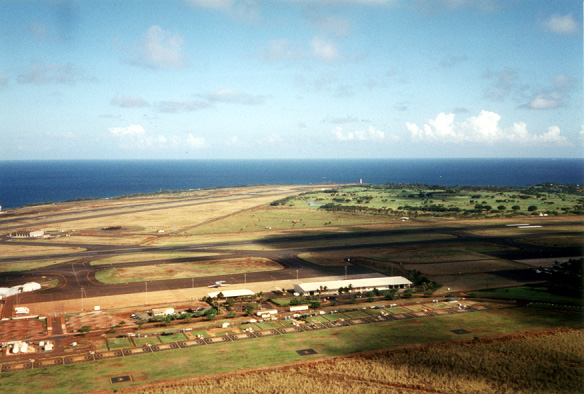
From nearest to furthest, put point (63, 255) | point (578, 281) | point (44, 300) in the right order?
point (44, 300) < point (578, 281) < point (63, 255)

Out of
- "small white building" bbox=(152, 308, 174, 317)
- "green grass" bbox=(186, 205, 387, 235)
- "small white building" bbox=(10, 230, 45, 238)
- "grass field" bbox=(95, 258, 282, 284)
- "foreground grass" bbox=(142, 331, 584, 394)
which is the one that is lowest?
"foreground grass" bbox=(142, 331, 584, 394)

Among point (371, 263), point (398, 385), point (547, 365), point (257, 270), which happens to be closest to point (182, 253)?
point (257, 270)

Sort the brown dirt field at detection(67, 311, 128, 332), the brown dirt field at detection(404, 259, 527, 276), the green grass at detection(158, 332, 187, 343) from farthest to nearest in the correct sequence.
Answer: the brown dirt field at detection(404, 259, 527, 276) < the brown dirt field at detection(67, 311, 128, 332) < the green grass at detection(158, 332, 187, 343)

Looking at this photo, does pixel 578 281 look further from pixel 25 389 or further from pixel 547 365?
pixel 25 389

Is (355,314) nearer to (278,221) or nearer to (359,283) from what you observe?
(359,283)

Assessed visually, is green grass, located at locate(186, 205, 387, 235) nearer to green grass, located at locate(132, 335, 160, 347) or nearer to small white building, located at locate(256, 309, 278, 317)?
small white building, located at locate(256, 309, 278, 317)

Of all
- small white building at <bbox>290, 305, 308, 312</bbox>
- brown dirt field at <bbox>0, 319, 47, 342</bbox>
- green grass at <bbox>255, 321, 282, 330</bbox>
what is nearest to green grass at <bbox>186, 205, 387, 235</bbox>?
small white building at <bbox>290, 305, 308, 312</bbox>
